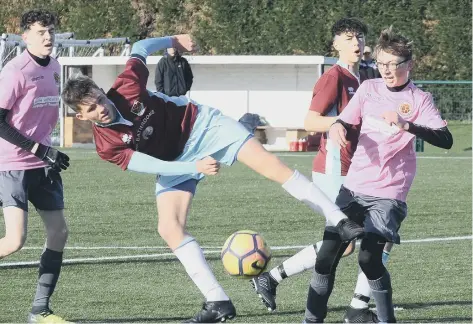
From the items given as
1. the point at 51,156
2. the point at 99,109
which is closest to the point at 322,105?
the point at 99,109

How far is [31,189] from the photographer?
25.8 feet

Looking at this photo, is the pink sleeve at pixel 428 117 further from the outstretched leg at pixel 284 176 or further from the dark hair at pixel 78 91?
the dark hair at pixel 78 91

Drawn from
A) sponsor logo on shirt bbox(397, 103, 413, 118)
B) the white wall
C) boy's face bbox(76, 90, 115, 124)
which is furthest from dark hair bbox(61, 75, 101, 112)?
the white wall

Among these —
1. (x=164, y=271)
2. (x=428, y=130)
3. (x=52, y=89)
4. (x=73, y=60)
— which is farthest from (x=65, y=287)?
(x=73, y=60)

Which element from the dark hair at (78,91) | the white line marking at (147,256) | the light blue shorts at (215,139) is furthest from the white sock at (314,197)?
the white line marking at (147,256)

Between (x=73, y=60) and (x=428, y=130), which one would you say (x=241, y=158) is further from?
(x=73, y=60)

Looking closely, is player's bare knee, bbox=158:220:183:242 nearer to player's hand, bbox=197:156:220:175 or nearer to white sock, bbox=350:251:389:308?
player's hand, bbox=197:156:220:175

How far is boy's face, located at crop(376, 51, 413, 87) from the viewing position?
23.3 feet

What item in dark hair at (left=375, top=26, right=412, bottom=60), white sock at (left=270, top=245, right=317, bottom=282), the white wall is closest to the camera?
dark hair at (left=375, top=26, right=412, bottom=60)

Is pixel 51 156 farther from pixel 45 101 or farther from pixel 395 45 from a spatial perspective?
pixel 395 45

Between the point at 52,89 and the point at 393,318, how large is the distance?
2.75 metres

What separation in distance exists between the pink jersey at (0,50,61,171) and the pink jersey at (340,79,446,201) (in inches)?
81.3

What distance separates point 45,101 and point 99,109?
95cm

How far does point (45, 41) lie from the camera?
7.75 m
